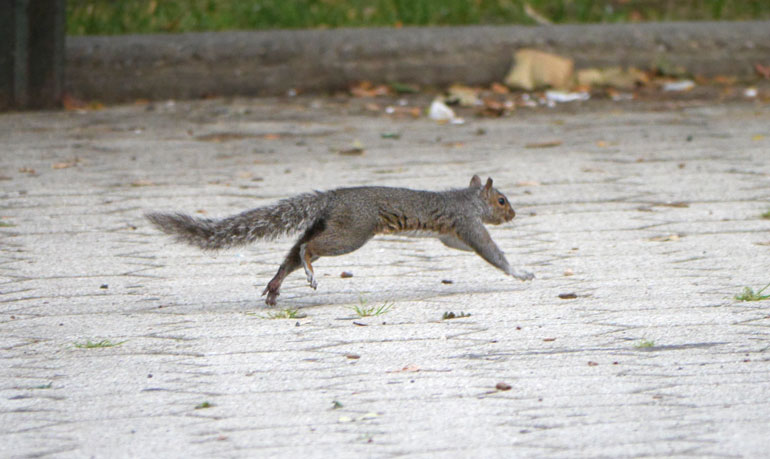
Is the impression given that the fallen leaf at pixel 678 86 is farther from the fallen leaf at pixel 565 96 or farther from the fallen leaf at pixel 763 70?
the fallen leaf at pixel 565 96

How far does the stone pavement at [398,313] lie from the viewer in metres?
2.90

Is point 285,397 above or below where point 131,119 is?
above

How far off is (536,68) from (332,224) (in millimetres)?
6029

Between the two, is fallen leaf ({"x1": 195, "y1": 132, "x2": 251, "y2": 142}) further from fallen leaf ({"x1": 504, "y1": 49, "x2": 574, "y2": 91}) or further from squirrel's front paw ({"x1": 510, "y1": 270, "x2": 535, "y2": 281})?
squirrel's front paw ({"x1": 510, "y1": 270, "x2": 535, "y2": 281})

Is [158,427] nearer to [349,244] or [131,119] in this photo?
[349,244]

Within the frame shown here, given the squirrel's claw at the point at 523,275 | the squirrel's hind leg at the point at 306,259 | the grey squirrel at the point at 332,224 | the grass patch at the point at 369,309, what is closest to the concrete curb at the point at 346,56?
the grey squirrel at the point at 332,224

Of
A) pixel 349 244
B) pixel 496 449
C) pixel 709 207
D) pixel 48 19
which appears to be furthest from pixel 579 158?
pixel 496 449

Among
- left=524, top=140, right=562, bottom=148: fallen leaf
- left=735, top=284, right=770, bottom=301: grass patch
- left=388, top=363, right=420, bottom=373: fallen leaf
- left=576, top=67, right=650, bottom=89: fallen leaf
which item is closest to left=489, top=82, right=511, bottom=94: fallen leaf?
left=576, top=67, right=650, bottom=89: fallen leaf

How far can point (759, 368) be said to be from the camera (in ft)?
10.9

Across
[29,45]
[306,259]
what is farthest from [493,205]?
[29,45]

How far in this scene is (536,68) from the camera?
10.1 meters

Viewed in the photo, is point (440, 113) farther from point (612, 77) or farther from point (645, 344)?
point (645, 344)

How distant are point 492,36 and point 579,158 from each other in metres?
2.87

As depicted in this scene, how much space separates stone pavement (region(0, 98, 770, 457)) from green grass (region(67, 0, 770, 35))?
2.92m
